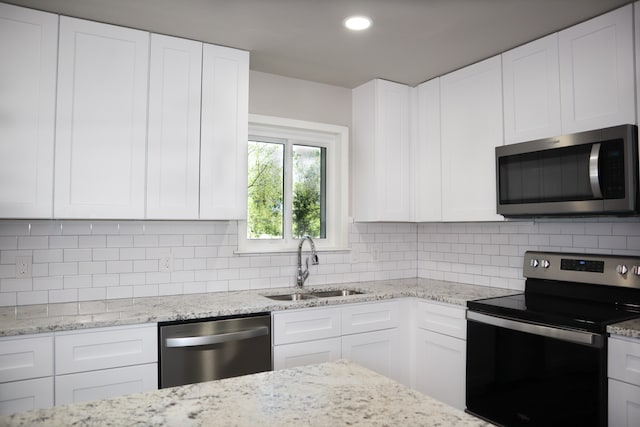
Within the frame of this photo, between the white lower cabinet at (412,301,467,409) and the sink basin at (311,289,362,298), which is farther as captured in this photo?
the sink basin at (311,289,362,298)

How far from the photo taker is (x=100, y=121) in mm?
2348

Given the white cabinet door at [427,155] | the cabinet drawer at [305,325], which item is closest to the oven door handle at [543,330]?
the cabinet drawer at [305,325]

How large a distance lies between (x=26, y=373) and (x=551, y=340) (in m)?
2.34

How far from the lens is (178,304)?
246 cm

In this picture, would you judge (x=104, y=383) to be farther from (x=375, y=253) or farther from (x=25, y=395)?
(x=375, y=253)

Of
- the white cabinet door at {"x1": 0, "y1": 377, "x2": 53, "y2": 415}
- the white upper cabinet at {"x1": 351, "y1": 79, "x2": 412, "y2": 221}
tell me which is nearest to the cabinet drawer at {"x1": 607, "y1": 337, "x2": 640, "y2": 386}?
the white upper cabinet at {"x1": 351, "y1": 79, "x2": 412, "y2": 221}

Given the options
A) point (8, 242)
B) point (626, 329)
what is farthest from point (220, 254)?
point (626, 329)

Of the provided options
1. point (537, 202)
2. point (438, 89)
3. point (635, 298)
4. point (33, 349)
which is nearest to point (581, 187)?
point (537, 202)

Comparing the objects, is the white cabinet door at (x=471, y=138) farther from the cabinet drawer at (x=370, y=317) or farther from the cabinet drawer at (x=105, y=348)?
the cabinet drawer at (x=105, y=348)

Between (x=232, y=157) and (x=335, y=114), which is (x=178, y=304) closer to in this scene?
(x=232, y=157)

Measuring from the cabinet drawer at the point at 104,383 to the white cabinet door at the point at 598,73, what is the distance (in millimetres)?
2472

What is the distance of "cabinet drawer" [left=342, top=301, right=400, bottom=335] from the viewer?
108 inches

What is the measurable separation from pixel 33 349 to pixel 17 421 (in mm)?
1170

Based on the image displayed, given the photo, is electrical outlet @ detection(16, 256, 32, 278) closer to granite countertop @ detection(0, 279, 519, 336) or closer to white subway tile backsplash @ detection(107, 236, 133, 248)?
granite countertop @ detection(0, 279, 519, 336)
